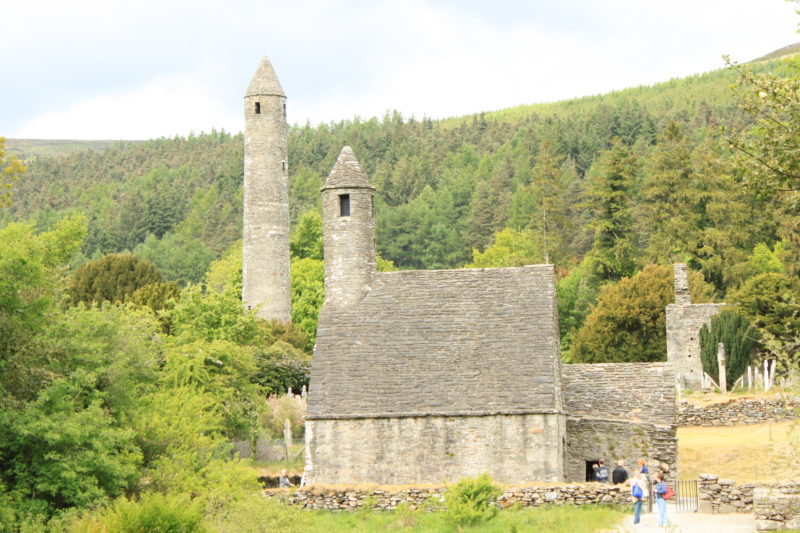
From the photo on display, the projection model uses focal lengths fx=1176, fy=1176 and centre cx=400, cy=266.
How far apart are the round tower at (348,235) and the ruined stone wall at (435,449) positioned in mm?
4515

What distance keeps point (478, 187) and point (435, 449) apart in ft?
287

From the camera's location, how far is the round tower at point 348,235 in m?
32.9

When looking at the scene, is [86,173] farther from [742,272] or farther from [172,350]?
[172,350]

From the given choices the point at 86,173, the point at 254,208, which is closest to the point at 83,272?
the point at 254,208

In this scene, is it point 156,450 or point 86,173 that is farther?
point 86,173

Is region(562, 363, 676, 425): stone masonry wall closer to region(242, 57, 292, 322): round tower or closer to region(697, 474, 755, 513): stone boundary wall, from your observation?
region(697, 474, 755, 513): stone boundary wall

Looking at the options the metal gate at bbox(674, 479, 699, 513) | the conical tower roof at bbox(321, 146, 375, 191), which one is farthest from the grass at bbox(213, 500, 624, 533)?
the conical tower roof at bbox(321, 146, 375, 191)

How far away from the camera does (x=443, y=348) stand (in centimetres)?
3081

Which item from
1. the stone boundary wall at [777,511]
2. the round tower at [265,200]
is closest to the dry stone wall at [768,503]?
the stone boundary wall at [777,511]

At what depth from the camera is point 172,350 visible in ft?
112

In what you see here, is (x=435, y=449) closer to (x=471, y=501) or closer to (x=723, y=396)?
(x=471, y=501)

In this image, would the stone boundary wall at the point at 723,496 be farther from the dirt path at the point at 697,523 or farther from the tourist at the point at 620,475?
the tourist at the point at 620,475

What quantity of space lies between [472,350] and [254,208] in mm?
30411

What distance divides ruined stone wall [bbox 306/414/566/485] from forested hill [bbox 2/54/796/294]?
29.8 m
